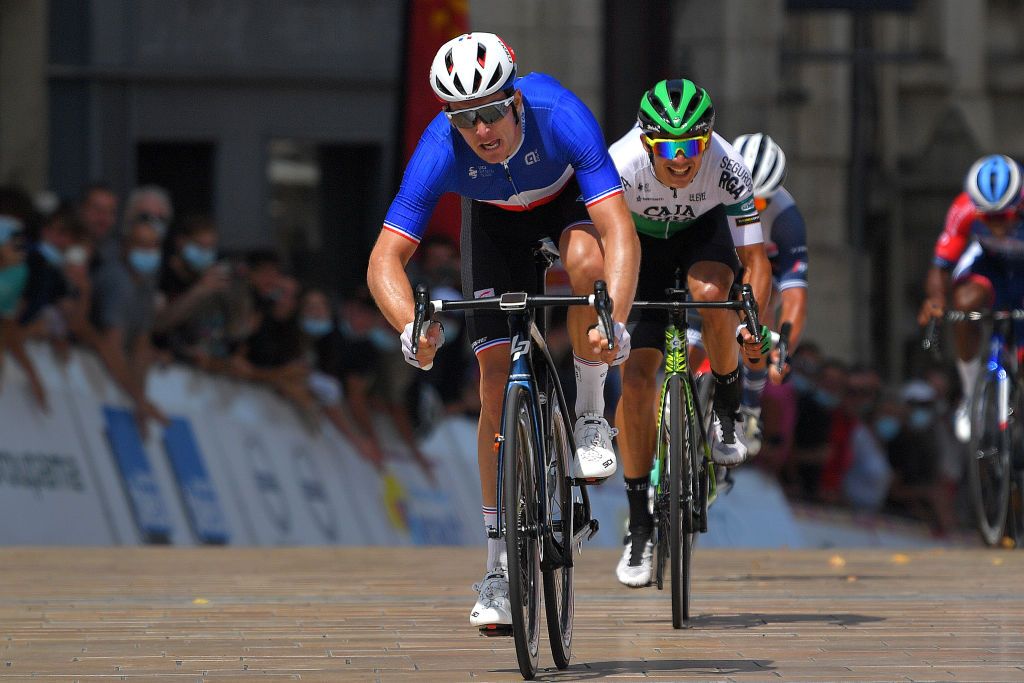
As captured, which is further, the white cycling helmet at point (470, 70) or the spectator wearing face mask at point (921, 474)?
the spectator wearing face mask at point (921, 474)

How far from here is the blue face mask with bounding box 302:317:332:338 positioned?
13877 millimetres

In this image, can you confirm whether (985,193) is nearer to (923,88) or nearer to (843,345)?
(843,345)

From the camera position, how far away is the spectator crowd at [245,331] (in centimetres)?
1199

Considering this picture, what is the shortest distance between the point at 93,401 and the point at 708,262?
187 inches

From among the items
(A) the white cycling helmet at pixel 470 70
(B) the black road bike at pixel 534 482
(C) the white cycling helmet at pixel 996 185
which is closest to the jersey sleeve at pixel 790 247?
(C) the white cycling helmet at pixel 996 185

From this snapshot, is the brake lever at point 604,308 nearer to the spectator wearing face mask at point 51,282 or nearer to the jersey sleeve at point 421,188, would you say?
the jersey sleeve at point 421,188

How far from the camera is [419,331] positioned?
6.29 meters

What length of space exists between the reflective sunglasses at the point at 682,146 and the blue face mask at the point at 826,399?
9.48 metres

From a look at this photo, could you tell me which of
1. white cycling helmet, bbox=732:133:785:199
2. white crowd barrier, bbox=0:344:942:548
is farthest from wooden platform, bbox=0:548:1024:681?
white cycling helmet, bbox=732:133:785:199

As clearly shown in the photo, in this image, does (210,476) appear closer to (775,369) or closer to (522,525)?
(775,369)

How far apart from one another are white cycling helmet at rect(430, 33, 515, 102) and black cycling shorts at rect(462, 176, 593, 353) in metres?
0.66

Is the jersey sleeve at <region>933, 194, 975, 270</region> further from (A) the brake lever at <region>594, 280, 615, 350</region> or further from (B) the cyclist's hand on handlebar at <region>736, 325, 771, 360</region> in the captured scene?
(A) the brake lever at <region>594, 280, 615, 350</region>

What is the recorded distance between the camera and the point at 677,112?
8.15 metres

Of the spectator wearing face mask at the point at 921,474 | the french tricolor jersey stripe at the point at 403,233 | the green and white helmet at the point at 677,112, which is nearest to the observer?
the french tricolor jersey stripe at the point at 403,233
